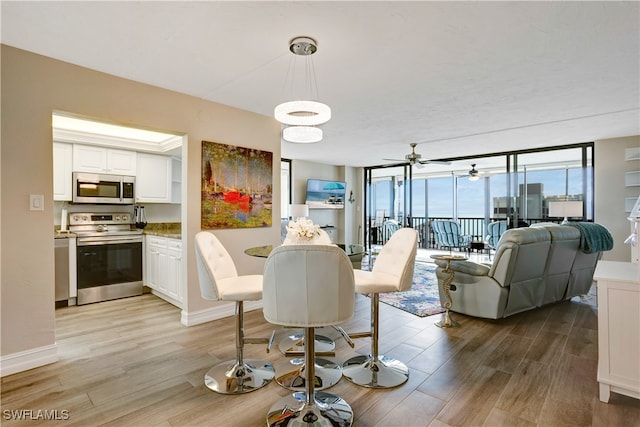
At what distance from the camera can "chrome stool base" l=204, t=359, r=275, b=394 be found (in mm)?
2152

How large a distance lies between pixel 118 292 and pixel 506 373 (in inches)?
182

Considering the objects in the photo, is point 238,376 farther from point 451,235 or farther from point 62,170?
point 451,235

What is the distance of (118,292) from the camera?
4.34 m

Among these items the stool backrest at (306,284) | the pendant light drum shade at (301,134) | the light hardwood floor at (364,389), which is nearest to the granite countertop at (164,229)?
the light hardwood floor at (364,389)

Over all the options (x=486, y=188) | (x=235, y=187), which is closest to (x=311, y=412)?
(x=235, y=187)

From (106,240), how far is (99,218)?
594 millimetres

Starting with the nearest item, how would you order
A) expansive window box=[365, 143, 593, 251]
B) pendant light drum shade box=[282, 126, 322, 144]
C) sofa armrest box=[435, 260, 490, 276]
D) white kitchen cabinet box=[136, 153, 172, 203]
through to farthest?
pendant light drum shade box=[282, 126, 322, 144] < sofa armrest box=[435, 260, 490, 276] < white kitchen cabinet box=[136, 153, 172, 203] < expansive window box=[365, 143, 593, 251]

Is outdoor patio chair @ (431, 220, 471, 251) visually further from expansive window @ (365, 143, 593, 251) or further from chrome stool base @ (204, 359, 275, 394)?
chrome stool base @ (204, 359, 275, 394)

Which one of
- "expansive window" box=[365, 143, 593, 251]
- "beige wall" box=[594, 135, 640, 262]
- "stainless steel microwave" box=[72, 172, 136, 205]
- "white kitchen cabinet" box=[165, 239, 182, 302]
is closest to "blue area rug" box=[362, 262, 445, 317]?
"white kitchen cabinet" box=[165, 239, 182, 302]

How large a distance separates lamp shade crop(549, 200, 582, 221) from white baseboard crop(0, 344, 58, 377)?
21.8ft

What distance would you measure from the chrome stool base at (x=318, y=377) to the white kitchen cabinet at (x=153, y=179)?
372 cm

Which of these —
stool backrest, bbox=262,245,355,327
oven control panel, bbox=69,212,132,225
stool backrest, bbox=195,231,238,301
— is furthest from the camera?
oven control panel, bbox=69,212,132,225

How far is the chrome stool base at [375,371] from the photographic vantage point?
7.27 feet

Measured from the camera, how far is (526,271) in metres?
3.50
